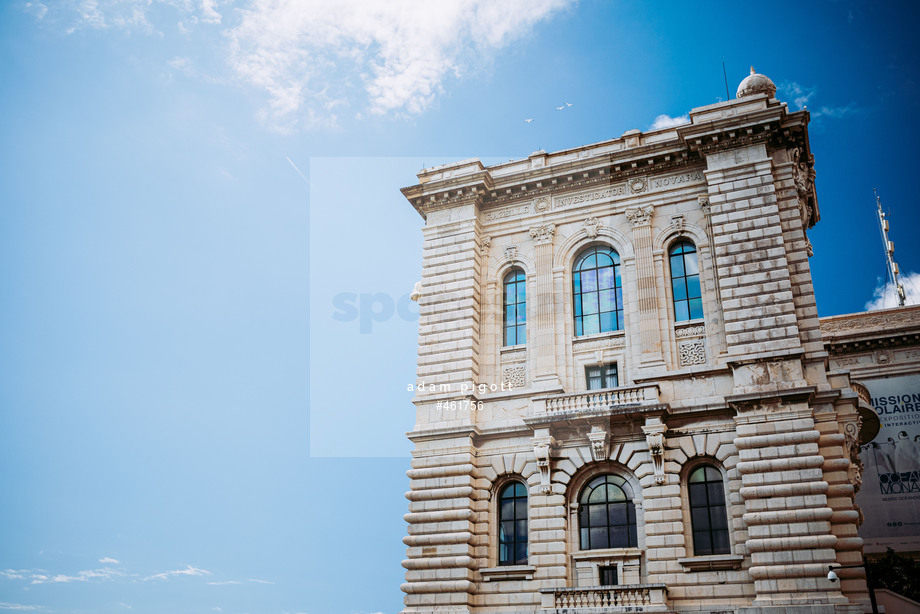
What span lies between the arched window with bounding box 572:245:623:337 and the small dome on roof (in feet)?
28.2

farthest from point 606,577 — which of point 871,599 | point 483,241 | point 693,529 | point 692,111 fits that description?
point 692,111

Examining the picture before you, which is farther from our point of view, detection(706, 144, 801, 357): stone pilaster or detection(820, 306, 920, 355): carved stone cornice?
detection(820, 306, 920, 355): carved stone cornice

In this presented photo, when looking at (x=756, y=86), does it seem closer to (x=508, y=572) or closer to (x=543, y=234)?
(x=543, y=234)

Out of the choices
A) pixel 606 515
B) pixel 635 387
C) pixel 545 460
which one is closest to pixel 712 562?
pixel 606 515

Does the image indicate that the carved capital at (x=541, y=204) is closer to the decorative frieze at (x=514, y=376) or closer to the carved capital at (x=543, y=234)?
the carved capital at (x=543, y=234)

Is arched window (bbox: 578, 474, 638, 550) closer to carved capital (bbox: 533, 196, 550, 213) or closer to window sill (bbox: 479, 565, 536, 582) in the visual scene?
window sill (bbox: 479, 565, 536, 582)

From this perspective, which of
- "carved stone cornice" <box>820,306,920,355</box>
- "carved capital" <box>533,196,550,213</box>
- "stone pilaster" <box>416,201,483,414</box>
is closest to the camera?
"stone pilaster" <box>416,201,483,414</box>

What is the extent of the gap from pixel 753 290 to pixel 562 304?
721cm

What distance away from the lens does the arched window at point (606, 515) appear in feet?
90.1

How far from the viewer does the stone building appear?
995 inches

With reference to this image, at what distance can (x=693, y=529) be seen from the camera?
2650cm

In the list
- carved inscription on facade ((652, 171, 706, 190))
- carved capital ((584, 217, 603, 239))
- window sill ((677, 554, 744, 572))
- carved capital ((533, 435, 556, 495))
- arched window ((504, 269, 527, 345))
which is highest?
carved inscription on facade ((652, 171, 706, 190))

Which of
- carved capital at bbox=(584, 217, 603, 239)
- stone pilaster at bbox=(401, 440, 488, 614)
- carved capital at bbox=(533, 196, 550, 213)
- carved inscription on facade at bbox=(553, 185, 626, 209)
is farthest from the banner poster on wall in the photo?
stone pilaster at bbox=(401, 440, 488, 614)

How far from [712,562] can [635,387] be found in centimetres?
618
